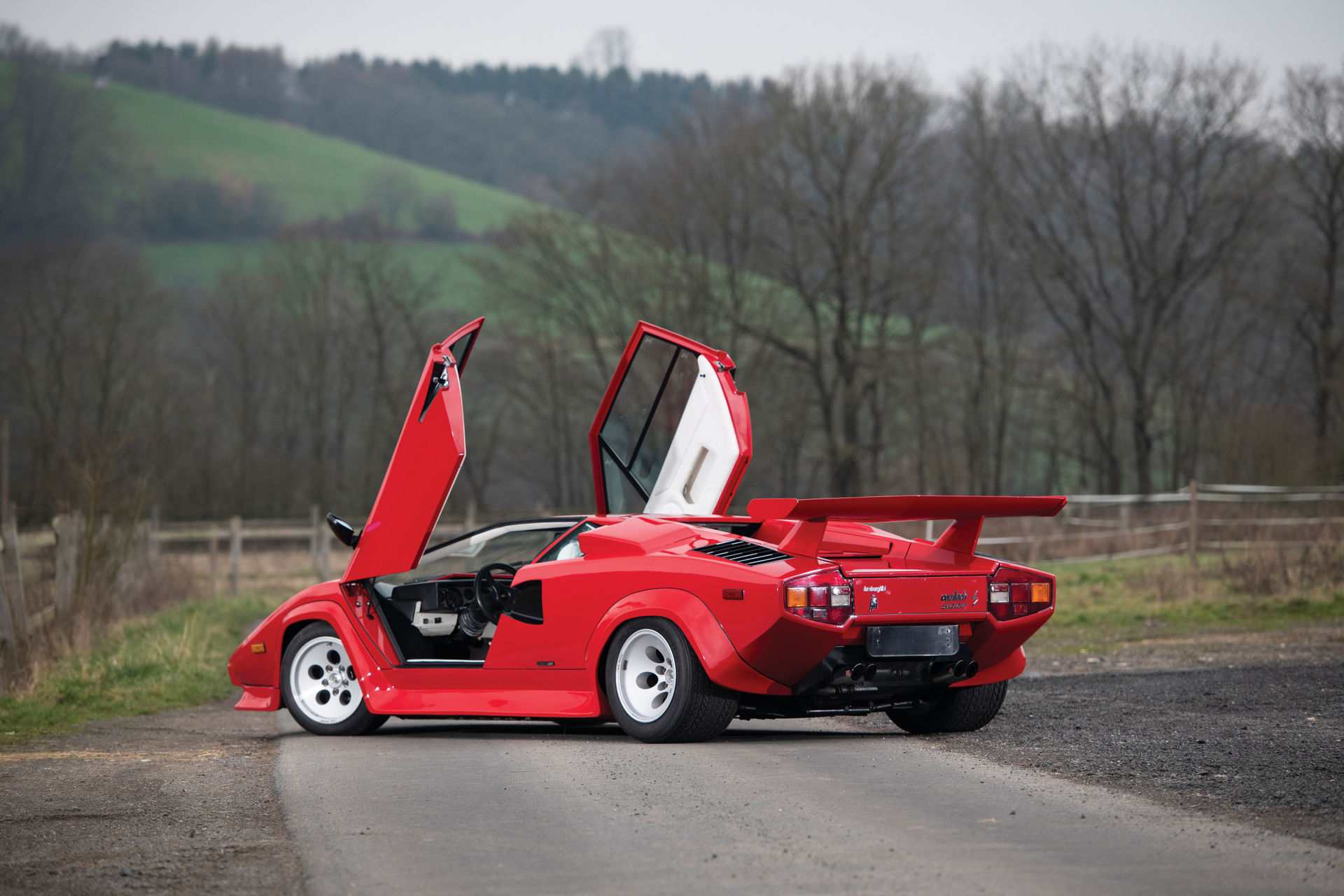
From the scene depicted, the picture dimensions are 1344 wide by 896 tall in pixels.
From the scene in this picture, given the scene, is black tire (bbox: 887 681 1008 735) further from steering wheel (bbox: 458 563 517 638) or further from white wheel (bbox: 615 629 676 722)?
steering wheel (bbox: 458 563 517 638)

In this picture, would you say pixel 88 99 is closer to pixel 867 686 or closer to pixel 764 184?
pixel 764 184

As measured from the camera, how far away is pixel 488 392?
5366 centimetres

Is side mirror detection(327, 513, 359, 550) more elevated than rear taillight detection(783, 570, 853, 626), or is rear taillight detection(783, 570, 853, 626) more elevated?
side mirror detection(327, 513, 359, 550)

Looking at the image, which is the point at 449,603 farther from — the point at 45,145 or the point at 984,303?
the point at 45,145

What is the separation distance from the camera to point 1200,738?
313 inches

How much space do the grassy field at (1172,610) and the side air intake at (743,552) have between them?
325 inches

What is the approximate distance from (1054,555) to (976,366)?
2369 centimetres

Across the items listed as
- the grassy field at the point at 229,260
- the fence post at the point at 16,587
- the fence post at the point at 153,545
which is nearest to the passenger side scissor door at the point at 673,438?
the fence post at the point at 16,587

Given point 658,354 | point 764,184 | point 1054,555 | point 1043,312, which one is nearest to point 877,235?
point 764,184

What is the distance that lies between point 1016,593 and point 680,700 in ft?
6.57

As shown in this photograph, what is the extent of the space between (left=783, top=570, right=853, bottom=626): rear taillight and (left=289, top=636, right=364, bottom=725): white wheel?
11.1 ft

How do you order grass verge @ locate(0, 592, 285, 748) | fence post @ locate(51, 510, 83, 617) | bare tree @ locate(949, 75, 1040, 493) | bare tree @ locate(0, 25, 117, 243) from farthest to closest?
bare tree @ locate(0, 25, 117, 243), bare tree @ locate(949, 75, 1040, 493), fence post @ locate(51, 510, 83, 617), grass verge @ locate(0, 592, 285, 748)

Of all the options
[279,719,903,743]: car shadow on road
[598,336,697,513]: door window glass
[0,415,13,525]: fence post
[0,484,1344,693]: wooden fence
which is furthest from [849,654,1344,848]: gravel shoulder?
[0,415,13,525]: fence post

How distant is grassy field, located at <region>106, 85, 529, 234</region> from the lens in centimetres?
8506
